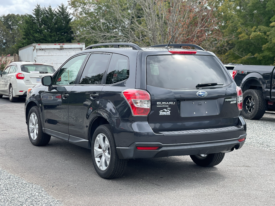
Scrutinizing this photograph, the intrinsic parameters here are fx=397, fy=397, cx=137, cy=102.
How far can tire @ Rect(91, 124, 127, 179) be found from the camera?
15.9 feet

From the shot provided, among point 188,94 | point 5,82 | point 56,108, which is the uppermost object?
point 188,94

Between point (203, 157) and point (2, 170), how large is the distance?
286 centimetres

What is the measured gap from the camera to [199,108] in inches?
189

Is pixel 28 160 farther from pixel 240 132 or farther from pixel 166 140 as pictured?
pixel 240 132

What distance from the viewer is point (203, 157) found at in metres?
5.83

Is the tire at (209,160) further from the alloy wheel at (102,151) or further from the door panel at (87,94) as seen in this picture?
the door panel at (87,94)

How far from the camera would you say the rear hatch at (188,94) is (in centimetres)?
464

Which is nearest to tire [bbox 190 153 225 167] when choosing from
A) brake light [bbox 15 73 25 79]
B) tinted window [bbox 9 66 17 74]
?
brake light [bbox 15 73 25 79]

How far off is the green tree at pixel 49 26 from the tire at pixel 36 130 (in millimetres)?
46171

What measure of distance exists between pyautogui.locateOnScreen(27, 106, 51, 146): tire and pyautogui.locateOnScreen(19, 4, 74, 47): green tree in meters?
46.2

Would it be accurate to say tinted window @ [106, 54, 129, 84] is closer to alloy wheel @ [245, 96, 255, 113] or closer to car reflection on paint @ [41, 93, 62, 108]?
Result: car reflection on paint @ [41, 93, 62, 108]

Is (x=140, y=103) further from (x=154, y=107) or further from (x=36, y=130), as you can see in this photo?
(x=36, y=130)

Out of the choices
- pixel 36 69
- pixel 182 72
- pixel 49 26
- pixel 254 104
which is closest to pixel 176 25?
pixel 36 69

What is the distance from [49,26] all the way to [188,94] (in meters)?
50.9
